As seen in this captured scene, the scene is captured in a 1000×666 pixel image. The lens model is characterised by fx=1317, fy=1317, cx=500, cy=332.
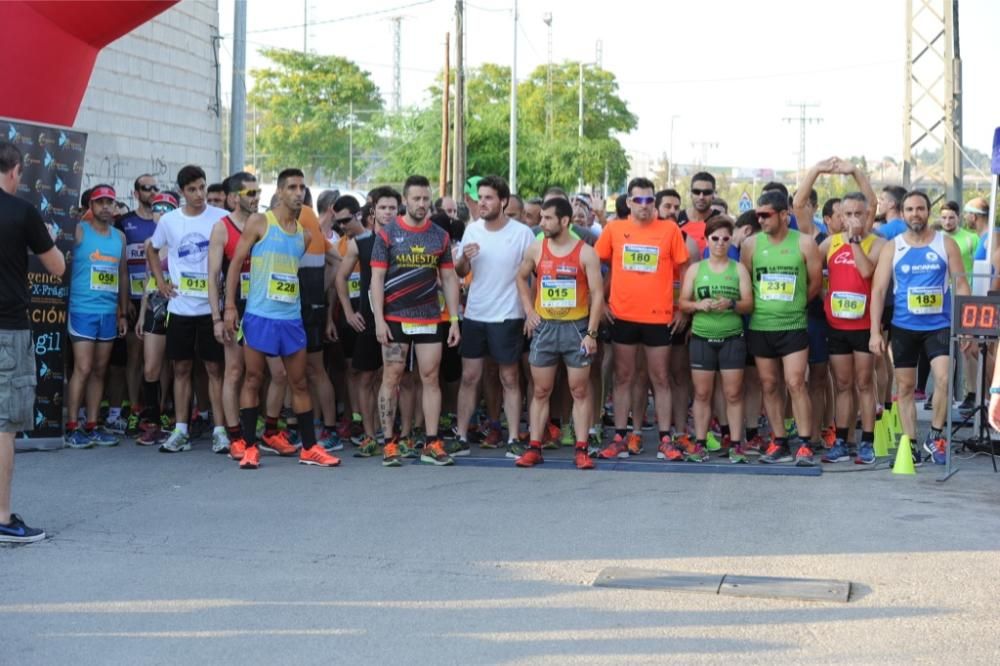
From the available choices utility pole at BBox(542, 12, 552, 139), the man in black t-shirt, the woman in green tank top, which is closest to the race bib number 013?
the woman in green tank top

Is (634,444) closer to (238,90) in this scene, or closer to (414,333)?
(414,333)

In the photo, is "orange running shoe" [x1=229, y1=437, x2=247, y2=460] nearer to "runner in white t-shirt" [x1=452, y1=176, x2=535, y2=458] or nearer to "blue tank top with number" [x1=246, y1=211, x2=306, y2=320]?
"blue tank top with number" [x1=246, y1=211, x2=306, y2=320]

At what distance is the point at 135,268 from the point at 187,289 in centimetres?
90

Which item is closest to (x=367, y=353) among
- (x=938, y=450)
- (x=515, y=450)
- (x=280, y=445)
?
(x=280, y=445)

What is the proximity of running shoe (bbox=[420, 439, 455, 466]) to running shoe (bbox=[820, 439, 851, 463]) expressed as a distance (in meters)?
2.94

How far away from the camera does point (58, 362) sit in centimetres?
1048

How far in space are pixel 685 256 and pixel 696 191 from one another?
1258 millimetres

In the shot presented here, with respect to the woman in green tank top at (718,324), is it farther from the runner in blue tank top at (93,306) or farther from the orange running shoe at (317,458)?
the runner in blue tank top at (93,306)

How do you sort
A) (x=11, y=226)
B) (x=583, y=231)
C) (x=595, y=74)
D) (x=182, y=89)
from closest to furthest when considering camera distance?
(x=11, y=226), (x=583, y=231), (x=182, y=89), (x=595, y=74)

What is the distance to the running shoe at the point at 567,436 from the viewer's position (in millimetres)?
11195

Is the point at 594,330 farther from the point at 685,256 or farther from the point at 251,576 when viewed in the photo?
the point at 251,576

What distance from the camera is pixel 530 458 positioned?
32.7ft

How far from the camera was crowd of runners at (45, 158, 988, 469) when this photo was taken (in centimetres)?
998

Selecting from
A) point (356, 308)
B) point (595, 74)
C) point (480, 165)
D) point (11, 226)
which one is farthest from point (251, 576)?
point (595, 74)
